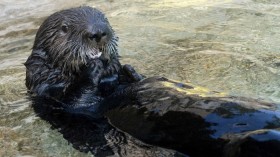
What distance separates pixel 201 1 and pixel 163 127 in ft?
17.7

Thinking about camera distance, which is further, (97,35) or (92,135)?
(97,35)

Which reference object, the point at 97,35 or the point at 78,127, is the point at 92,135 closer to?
the point at 78,127

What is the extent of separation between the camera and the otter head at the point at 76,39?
138 inches

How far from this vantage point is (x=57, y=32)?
148 inches

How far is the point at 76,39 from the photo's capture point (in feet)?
11.8

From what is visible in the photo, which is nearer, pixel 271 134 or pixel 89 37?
pixel 271 134

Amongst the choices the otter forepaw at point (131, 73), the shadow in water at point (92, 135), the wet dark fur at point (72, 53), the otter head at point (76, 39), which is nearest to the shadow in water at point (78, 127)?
the shadow in water at point (92, 135)

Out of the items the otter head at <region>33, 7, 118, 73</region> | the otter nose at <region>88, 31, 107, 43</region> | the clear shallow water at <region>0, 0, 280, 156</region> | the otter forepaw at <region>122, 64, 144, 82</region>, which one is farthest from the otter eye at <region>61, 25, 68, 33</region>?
the clear shallow water at <region>0, 0, 280, 156</region>

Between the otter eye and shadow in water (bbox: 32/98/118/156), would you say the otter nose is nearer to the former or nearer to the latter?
the otter eye

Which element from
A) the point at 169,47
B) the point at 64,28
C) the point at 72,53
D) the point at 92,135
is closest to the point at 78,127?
the point at 92,135

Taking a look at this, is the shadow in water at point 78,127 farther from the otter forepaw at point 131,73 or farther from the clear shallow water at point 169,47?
the otter forepaw at point 131,73

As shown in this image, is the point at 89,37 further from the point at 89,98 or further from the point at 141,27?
the point at 141,27

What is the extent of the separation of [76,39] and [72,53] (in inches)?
4.1

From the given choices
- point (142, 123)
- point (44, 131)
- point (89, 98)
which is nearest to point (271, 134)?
point (142, 123)
